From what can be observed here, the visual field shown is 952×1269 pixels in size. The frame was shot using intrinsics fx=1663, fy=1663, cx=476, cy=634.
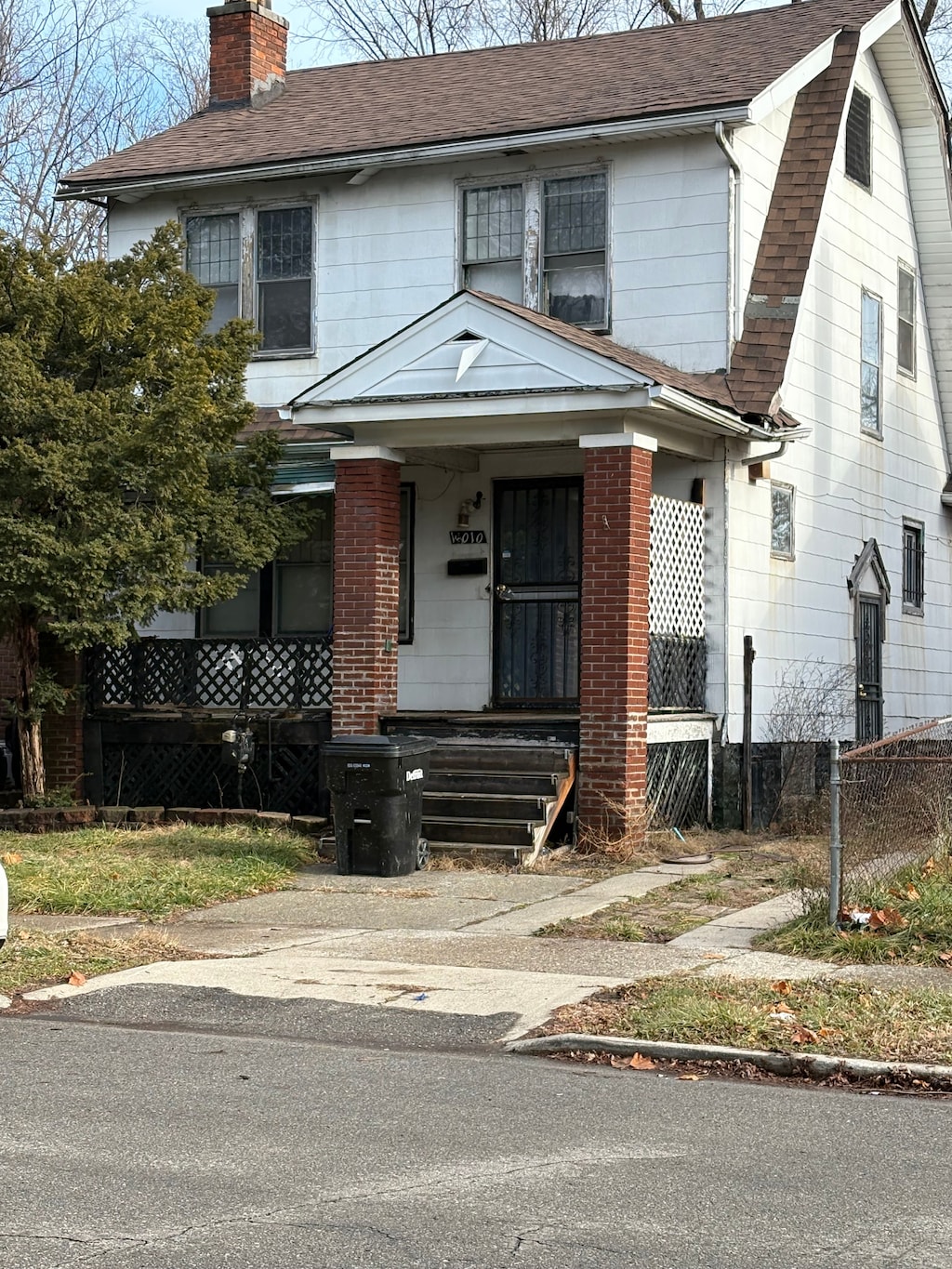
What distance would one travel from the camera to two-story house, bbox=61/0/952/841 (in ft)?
49.0

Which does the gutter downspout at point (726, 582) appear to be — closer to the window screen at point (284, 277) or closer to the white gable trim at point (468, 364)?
the white gable trim at point (468, 364)

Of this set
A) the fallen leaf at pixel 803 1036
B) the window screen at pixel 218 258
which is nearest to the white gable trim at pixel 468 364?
the window screen at pixel 218 258

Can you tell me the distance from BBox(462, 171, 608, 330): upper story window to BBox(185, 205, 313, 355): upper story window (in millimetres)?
1997

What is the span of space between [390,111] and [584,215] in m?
3.28

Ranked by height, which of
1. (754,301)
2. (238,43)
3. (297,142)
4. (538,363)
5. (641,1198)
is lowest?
(641,1198)

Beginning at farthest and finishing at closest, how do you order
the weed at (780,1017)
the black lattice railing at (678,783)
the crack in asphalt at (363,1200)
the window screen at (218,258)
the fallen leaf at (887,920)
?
the window screen at (218,258)
the black lattice railing at (678,783)
the fallen leaf at (887,920)
the weed at (780,1017)
the crack in asphalt at (363,1200)

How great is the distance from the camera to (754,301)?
55.2ft

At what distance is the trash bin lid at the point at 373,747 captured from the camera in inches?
524

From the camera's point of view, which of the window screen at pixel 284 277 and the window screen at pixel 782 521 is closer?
the window screen at pixel 782 521

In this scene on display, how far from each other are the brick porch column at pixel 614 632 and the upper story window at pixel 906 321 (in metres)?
7.80

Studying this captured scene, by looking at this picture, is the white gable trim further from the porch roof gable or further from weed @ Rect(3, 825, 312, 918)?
weed @ Rect(3, 825, 312, 918)

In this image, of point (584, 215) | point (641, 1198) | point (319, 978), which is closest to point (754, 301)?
point (584, 215)

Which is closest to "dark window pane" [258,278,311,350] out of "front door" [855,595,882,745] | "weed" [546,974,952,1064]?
"front door" [855,595,882,745]

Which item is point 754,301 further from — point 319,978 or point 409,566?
point 319,978
